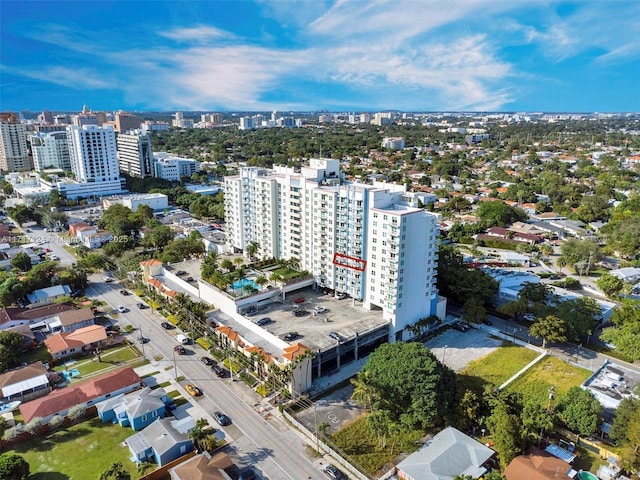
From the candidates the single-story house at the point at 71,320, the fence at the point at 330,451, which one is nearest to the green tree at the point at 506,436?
the fence at the point at 330,451

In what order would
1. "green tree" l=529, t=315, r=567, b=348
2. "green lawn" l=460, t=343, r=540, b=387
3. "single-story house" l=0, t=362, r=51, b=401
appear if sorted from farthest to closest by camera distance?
1. "green tree" l=529, t=315, r=567, b=348
2. "green lawn" l=460, t=343, r=540, b=387
3. "single-story house" l=0, t=362, r=51, b=401

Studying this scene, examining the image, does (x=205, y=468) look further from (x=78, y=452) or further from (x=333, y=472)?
(x=78, y=452)

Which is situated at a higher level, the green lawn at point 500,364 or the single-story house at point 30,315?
the single-story house at point 30,315

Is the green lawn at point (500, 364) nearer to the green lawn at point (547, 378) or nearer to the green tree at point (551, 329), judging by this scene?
the green lawn at point (547, 378)

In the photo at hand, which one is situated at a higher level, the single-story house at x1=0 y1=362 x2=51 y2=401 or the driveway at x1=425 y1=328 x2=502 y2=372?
the single-story house at x1=0 y1=362 x2=51 y2=401

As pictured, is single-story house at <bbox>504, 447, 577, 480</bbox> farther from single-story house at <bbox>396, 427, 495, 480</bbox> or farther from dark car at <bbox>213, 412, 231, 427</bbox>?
dark car at <bbox>213, 412, 231, 427</bbox>

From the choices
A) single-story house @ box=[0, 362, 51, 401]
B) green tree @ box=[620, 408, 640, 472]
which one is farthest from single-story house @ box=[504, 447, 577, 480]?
single-story house @ box=[0, 362, 51, 401]

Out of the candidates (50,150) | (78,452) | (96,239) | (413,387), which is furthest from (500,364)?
(50,150)
